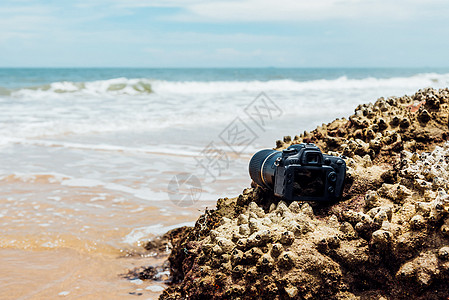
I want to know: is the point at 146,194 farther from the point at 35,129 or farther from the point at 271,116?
the point at 271,116

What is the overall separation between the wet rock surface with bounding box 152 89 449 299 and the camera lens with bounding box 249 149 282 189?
0.50 feet

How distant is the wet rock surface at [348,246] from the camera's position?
2303 millimetres

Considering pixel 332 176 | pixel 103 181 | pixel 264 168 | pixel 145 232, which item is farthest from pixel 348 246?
pixel 103 181

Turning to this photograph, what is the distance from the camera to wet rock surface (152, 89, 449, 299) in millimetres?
2303

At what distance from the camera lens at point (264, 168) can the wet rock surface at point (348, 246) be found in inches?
6.0

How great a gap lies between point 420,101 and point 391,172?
1420 mm

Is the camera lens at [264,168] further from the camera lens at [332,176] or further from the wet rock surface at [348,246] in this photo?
the camera lens at [332,176]

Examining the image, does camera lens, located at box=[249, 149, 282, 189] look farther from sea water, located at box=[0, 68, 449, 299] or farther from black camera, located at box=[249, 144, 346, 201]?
sea water, located at box=[0, 68, 449, 299]

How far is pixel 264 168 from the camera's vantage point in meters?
2.94

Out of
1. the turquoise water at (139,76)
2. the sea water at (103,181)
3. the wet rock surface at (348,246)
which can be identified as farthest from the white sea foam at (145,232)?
the turquoise water at (139,76)

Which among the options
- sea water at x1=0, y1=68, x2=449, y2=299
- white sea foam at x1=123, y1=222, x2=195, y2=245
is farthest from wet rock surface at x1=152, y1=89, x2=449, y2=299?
white sea foam at x1=123, y1=222, x2=195, y2=245

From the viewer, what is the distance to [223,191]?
19.9ft

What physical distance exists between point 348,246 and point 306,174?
50cm

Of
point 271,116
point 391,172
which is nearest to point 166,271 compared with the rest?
point 391,172
